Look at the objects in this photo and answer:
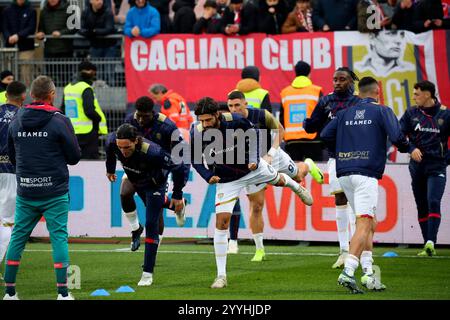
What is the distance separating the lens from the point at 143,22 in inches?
897

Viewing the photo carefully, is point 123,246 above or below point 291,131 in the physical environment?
below

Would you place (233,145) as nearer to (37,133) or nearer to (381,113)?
(381,113)

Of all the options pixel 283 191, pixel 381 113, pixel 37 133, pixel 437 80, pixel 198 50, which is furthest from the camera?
pixel 198 50

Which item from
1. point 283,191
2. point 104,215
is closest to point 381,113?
point 283,191

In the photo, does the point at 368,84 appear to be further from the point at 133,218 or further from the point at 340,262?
the point at 133,218

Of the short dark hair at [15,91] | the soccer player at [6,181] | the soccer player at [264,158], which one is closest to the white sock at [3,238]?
the soccer player at [6,181]

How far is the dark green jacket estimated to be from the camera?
24.0m

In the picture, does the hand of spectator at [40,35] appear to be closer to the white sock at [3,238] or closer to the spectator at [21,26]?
the spectator at [21,26]

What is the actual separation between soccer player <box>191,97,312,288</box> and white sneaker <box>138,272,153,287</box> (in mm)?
834

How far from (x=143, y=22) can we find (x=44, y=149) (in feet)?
36.6

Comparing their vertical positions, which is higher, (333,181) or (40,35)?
(40,35)

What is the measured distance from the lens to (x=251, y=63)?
22141 millimetres

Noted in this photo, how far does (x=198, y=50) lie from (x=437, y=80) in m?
4.84

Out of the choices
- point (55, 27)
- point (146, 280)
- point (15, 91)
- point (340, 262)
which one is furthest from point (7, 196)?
point (55, 27)
